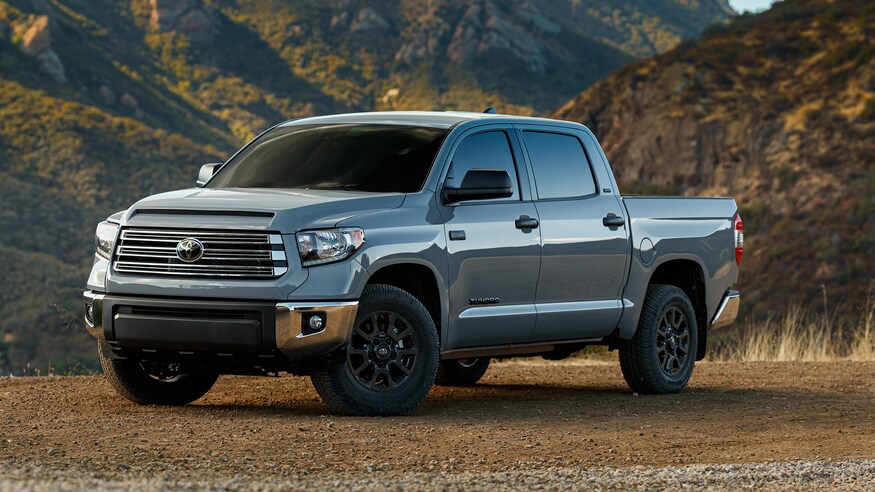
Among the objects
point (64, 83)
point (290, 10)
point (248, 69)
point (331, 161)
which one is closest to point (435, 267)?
point (331, 161)

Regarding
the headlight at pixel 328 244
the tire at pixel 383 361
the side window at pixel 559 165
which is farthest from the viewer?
the side window at pixel 559 165

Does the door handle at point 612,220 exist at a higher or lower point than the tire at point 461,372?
higher

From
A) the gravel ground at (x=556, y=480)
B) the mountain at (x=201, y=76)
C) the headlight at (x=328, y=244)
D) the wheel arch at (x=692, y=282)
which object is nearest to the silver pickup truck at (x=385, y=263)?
the headlight at (x=328, y=244)

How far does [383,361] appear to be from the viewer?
889 centimetres

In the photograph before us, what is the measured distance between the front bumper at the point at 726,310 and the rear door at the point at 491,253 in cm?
265

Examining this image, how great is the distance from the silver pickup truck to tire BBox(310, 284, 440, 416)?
0.01 metres

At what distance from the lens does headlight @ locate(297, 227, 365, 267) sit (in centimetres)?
838

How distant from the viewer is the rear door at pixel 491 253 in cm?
928

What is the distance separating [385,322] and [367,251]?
1.85ft

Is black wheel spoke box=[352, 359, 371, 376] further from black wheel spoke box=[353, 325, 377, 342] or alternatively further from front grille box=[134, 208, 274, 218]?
front grille box=[134, 208, 274, 218]

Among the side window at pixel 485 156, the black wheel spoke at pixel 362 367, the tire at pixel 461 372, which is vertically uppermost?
the side window at pixel 485 156

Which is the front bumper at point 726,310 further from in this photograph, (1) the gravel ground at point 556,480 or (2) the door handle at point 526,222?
(1) the gravel ground at point 556,480

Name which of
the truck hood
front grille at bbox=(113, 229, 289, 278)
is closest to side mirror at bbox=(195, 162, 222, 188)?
the truck hood

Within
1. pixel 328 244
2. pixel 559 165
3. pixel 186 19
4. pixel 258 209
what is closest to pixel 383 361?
pixel 328 244
